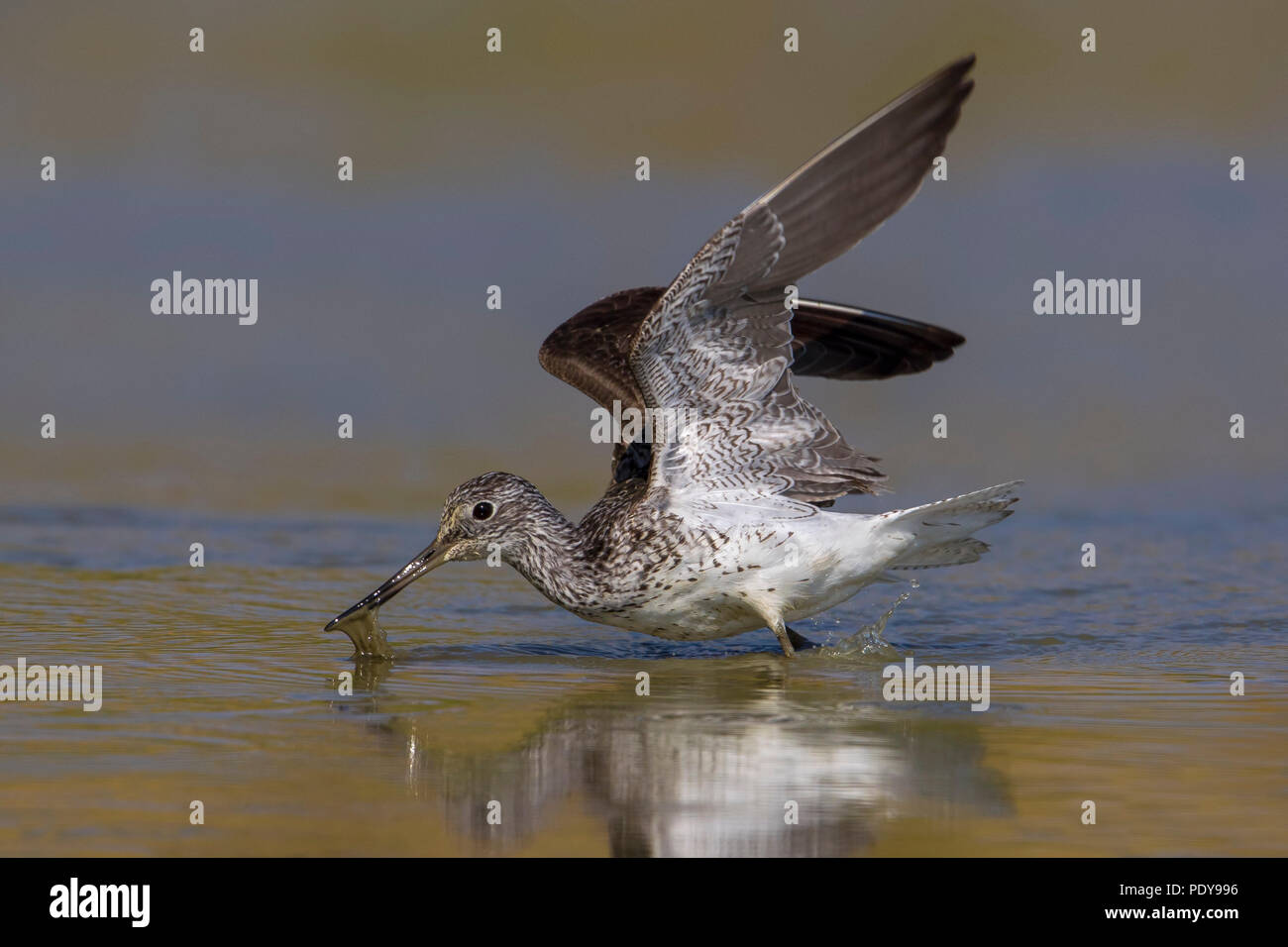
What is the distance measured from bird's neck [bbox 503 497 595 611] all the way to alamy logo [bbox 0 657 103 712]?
2.13m

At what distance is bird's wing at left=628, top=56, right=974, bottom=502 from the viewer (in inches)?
302

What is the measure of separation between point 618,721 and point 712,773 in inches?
34.1

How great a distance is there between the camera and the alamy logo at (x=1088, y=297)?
50.4 feet

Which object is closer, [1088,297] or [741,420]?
[741,420]

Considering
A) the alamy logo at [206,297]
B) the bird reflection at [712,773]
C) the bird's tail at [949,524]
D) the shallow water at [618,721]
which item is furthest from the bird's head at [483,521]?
the alamy logo at [206,297]

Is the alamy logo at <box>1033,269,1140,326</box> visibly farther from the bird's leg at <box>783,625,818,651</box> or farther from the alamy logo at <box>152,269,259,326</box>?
the bird's leg at <box>783,625,818,651</box>

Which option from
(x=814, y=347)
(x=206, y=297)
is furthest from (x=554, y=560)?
(x=206, y=297)

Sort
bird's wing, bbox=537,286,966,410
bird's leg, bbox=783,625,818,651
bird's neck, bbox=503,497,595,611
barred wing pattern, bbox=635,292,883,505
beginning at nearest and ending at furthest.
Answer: barred wing pattern, bbox=635,292,883,505
bird's neck, bbox=503,497,595,611
bird's leg, bbox=783,625,818,651
bird's wing, bbox=537,286,966,410

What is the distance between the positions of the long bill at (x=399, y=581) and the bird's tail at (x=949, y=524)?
7.19 ft

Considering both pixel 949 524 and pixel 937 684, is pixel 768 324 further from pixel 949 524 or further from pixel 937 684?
pixel 937 684

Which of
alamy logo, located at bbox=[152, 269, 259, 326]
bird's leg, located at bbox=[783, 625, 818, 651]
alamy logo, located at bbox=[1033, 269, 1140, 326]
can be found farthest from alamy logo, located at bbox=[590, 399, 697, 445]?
alamy logo, located at bbox=[1033, 269, 1140, 326]

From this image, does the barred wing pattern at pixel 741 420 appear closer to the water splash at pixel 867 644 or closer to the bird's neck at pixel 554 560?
the bird's neck at pixel 554 560

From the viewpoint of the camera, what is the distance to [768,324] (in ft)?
26.8

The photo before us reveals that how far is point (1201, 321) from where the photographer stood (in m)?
15.4
